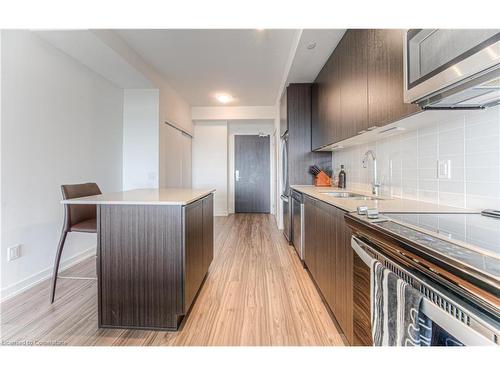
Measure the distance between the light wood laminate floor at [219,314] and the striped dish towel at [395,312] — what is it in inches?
33.9

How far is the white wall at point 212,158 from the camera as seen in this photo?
6.16 metres

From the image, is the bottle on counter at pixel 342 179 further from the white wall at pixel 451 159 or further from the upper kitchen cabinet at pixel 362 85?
the white wall at pixel 451 159

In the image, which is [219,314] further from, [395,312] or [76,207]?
[76,207]

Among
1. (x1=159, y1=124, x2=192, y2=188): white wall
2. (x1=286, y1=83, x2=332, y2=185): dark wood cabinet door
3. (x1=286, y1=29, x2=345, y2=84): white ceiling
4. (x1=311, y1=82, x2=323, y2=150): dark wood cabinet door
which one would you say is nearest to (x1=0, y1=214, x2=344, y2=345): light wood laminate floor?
(x1=286, y1=83, x2=332, y2=185): dark wood cabinet door

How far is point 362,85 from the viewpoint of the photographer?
1931 mm

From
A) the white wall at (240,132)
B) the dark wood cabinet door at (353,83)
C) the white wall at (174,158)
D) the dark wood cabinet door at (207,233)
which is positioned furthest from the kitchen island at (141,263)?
the white wall at (240,132)

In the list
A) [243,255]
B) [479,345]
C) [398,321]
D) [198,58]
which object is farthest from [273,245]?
[479,345]

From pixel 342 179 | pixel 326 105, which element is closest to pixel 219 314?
pixel 342 179

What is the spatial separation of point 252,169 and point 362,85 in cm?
480

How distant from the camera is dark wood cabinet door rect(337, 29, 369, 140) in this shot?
6.22 ft

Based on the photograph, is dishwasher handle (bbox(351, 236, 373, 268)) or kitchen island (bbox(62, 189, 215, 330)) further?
kitchen island (bbox(62, 189, 215, 330))

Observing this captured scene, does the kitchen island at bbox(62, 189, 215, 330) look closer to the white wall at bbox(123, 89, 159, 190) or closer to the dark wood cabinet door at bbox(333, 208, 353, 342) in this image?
the dark wood cabinet door at bbox(333, 208, 353, 342)

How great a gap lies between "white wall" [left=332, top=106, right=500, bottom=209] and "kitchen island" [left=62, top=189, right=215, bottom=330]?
157cm

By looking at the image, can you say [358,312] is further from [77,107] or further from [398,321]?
[77,107]
